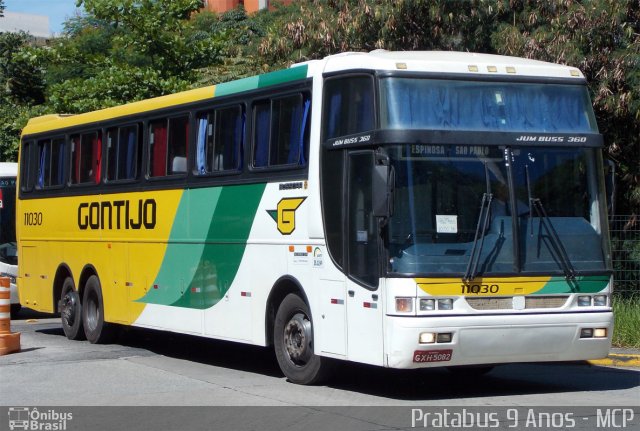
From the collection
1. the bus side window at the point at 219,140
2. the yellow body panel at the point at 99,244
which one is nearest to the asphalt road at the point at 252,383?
the yellow body panel at the point at 99,244

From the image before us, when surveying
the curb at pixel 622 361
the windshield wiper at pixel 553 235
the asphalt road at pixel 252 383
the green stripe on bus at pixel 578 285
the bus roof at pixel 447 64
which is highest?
the bus roof at pixel 447 64

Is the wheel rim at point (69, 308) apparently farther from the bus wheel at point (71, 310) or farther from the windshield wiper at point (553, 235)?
the windshield wiper at point (553, 235)

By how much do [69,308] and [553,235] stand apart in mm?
9754

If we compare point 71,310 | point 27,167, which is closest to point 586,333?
point 71,310

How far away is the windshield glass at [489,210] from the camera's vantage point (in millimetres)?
10961

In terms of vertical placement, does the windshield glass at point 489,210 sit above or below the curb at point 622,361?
above

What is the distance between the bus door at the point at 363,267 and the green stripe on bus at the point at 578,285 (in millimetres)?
1665

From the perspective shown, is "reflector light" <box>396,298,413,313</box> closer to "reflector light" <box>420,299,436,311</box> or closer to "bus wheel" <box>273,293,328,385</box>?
"reflector light" <box>420,299,436,311</box>

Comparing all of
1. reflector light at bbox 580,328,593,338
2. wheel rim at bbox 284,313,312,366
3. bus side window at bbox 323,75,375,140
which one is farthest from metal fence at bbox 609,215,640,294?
bus side window at bbox 323,75,375,140

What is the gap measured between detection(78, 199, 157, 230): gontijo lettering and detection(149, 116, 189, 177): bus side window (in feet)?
1.75

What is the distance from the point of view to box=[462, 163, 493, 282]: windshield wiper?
36.0 feet

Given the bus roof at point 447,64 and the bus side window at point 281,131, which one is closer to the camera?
the bus roof at point 447,64

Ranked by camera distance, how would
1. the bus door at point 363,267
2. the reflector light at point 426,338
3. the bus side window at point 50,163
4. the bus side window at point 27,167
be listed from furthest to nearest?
the bus side window at point 27,167, the bus side window at point 50,163, the bus door at point 363,267, the reflector light at point 426,338

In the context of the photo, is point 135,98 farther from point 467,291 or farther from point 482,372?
point 467,291
